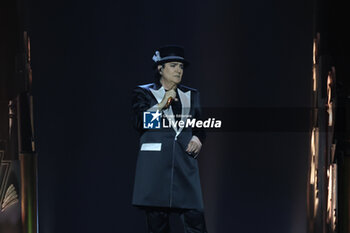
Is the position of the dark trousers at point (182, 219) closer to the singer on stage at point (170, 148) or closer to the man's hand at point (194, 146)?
the singer on stage at point (170, 148)

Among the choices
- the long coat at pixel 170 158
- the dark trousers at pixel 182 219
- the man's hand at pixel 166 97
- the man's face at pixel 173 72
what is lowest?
the dark trousers at pixel 182 219

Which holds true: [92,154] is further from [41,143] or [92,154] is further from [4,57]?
[4,57]

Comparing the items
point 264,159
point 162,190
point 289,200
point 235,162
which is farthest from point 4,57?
point 289,200

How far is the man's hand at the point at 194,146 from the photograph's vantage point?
2090 millimetres

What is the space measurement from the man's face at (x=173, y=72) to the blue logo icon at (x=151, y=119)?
0.19 meters

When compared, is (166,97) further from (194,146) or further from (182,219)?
(182,219)

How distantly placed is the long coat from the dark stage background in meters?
0.06

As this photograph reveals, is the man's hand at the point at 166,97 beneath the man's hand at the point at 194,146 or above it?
above

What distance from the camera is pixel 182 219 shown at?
6.88 ft

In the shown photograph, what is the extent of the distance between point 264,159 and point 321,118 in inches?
14.3

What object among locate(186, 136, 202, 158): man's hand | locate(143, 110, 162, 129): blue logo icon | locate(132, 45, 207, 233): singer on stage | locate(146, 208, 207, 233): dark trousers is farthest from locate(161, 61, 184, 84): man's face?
locate(146, 208, 207, 233): dark trousers

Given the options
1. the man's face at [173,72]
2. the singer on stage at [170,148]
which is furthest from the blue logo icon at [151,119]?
the man's face at [173,72]

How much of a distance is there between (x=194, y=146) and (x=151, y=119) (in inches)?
10.5

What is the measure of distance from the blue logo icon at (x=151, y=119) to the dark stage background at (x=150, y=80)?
0.34 ft
